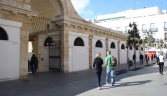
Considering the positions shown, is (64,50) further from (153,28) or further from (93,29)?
(153,28)

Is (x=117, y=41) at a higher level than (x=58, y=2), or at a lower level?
lower

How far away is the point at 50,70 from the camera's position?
1598 centimetres

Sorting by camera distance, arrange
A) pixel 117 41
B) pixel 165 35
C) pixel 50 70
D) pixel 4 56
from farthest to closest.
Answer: pixel 165 35, pixel 117 41, pixel 50 70, pixel 4 56

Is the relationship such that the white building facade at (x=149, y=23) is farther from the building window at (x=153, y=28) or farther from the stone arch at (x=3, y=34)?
the stone arch at (x=3, y=34)

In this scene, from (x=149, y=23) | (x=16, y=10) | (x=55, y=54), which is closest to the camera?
(x=16, y=10)

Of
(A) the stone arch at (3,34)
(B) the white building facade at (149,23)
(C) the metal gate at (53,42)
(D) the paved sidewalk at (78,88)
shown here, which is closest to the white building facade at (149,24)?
(B) the white building facade at (149,23)

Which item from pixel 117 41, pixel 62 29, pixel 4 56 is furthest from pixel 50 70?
pixel 117 41

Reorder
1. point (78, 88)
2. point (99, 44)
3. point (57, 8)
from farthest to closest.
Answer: point (99, 44), point (57, 8), point (78, 88)

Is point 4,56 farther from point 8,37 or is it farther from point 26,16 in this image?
point 26,16

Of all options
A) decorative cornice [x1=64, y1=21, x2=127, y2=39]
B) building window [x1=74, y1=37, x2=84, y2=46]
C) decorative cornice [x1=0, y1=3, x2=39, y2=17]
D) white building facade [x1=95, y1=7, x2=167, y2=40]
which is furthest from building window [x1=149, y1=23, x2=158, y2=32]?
decorative cornice [x1=0, y1=3, x2=39, y2=17]

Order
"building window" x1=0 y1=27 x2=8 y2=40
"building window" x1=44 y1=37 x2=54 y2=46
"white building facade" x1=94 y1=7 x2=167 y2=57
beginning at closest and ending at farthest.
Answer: "building window" x1=0 y1=27 x2=8 y2=40, "building window" x1=44 y1=37 x2=54 y2=46, "white building facade" x1=94 y1=7 x2=167 y2=57

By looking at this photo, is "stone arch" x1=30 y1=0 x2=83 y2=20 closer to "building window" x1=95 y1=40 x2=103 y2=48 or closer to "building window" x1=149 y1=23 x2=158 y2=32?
"building window" x1=95 y1=40 x2=103 y2=48

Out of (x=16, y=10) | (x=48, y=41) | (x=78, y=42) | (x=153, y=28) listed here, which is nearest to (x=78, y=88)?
(x=16, y=10)

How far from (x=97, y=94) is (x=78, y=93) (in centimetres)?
81
